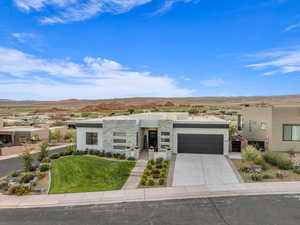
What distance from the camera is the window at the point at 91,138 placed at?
2117cm

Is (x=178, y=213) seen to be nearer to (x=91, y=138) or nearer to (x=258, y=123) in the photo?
(x=91, y=138)

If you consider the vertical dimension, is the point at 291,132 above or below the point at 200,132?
below

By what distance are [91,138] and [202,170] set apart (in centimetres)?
1226

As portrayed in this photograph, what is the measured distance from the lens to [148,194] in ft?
38.9

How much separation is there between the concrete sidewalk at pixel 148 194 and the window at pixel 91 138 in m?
9.21

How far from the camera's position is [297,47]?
28375 millimetres

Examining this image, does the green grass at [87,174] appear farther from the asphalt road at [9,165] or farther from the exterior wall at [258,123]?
the exterior wall at [258,123]

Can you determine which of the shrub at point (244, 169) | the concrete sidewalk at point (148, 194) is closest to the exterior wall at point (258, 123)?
the shrub at point (244, 169)

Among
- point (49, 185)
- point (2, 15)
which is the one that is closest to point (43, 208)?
point (49, 185)

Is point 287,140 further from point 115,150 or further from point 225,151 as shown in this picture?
point 115,150

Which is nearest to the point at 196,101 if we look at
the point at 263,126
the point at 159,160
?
the point at 263,126

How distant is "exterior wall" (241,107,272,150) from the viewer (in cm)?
2197

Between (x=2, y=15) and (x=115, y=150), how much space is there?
1852 centimetres

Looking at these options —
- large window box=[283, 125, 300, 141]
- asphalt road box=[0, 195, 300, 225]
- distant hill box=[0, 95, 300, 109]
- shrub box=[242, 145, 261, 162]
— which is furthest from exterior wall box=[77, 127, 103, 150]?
distant hill box=[0, 95, 300, 109]
